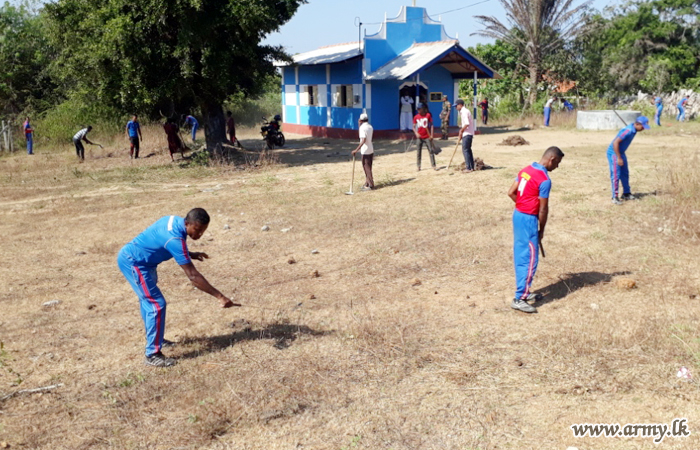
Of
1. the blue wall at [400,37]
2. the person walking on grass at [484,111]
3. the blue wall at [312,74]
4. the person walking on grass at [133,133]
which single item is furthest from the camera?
the person walking on grass at [484,111]

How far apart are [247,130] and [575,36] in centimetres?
1825

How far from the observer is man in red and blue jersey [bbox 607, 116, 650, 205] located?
31.8ft

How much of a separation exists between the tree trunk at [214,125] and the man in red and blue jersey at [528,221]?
568 inches

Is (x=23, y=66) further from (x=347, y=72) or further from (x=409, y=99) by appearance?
(x=409, y=99)

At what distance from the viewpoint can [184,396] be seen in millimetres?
4531

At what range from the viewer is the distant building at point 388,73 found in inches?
926

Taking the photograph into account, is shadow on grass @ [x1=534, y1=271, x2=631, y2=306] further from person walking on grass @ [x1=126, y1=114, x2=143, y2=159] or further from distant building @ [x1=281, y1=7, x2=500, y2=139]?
distant building @ [x1=281, y1=7, x2=500, y2=139]

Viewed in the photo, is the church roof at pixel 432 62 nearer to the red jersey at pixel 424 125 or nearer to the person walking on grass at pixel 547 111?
the person walking on grass at pixel 547 111

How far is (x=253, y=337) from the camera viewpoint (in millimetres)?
5629

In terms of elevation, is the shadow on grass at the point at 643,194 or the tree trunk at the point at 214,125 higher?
the tree trunk at the point at 214,125

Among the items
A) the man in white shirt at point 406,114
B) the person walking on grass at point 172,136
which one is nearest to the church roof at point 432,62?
the man in white shirt at point 406,114

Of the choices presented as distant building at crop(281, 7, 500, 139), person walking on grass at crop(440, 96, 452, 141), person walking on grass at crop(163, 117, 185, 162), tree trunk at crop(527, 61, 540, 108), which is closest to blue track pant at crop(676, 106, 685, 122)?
tree trunk at crop(527, 61, 540, 108)

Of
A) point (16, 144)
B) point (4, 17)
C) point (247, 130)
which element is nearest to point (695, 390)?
point (16, 144)

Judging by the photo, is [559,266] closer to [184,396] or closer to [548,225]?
[548,225]
